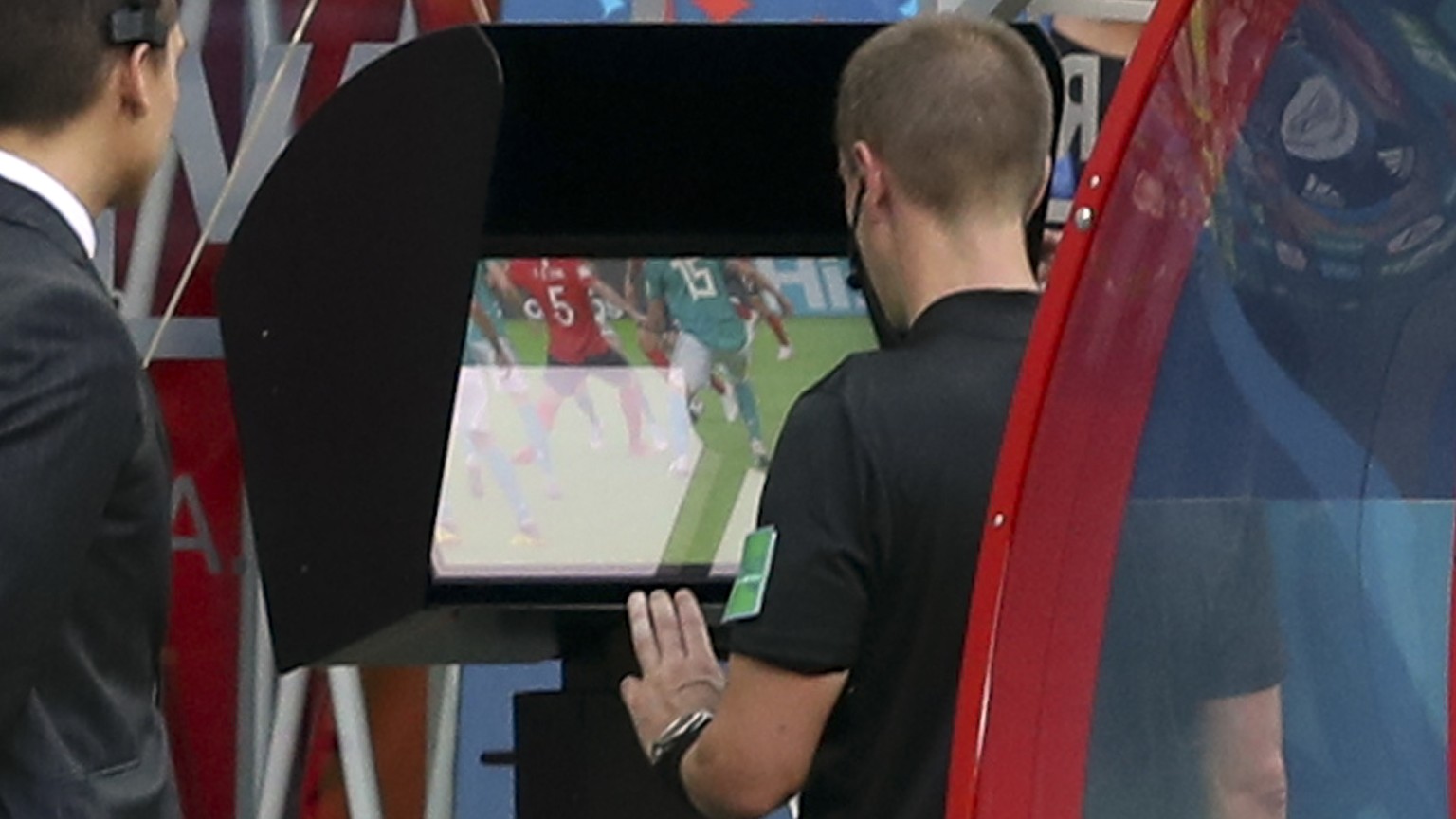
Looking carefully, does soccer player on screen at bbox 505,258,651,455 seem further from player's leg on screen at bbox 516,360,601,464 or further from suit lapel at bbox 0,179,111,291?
suit lapel at bbox 0,179,111,291

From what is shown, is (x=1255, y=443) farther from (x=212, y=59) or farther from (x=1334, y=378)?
(x=212, y=59)

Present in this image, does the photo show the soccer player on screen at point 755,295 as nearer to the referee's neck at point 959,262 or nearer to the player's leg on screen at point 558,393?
the player's leg on screen at point 558,393

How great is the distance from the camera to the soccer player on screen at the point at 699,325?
3.35 m

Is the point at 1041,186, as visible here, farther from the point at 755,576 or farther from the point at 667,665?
the point at 667,665

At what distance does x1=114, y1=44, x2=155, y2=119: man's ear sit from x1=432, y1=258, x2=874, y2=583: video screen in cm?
110

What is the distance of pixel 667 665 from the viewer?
103 inches

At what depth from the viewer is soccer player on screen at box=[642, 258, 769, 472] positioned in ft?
11.0

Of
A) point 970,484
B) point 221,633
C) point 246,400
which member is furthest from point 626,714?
point 221,633

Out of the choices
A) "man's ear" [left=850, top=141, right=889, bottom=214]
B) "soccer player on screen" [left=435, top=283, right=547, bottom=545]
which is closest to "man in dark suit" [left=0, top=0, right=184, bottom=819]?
"man's ear" [left=850, top=141, right=889, bottom=214]

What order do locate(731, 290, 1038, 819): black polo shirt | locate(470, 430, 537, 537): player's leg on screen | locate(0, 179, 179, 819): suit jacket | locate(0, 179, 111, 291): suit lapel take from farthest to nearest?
locate(470, 430, 537, 537): player's leg on screen → locate(731, 290, 1038, 819): black polo shirt → locate(0, 179, 111, 291): suit lapel → locate(0, 179, 179, 819): suit jacket

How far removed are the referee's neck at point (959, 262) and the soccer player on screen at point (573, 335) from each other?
965mm

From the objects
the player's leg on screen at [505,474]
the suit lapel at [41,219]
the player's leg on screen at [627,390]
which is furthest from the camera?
the player's leg on screen at [627,390]

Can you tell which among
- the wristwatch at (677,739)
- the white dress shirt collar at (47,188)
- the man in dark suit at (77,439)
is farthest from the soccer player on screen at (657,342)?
the white dress shirt collar at (47,188)

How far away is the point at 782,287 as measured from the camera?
11.0 feet
